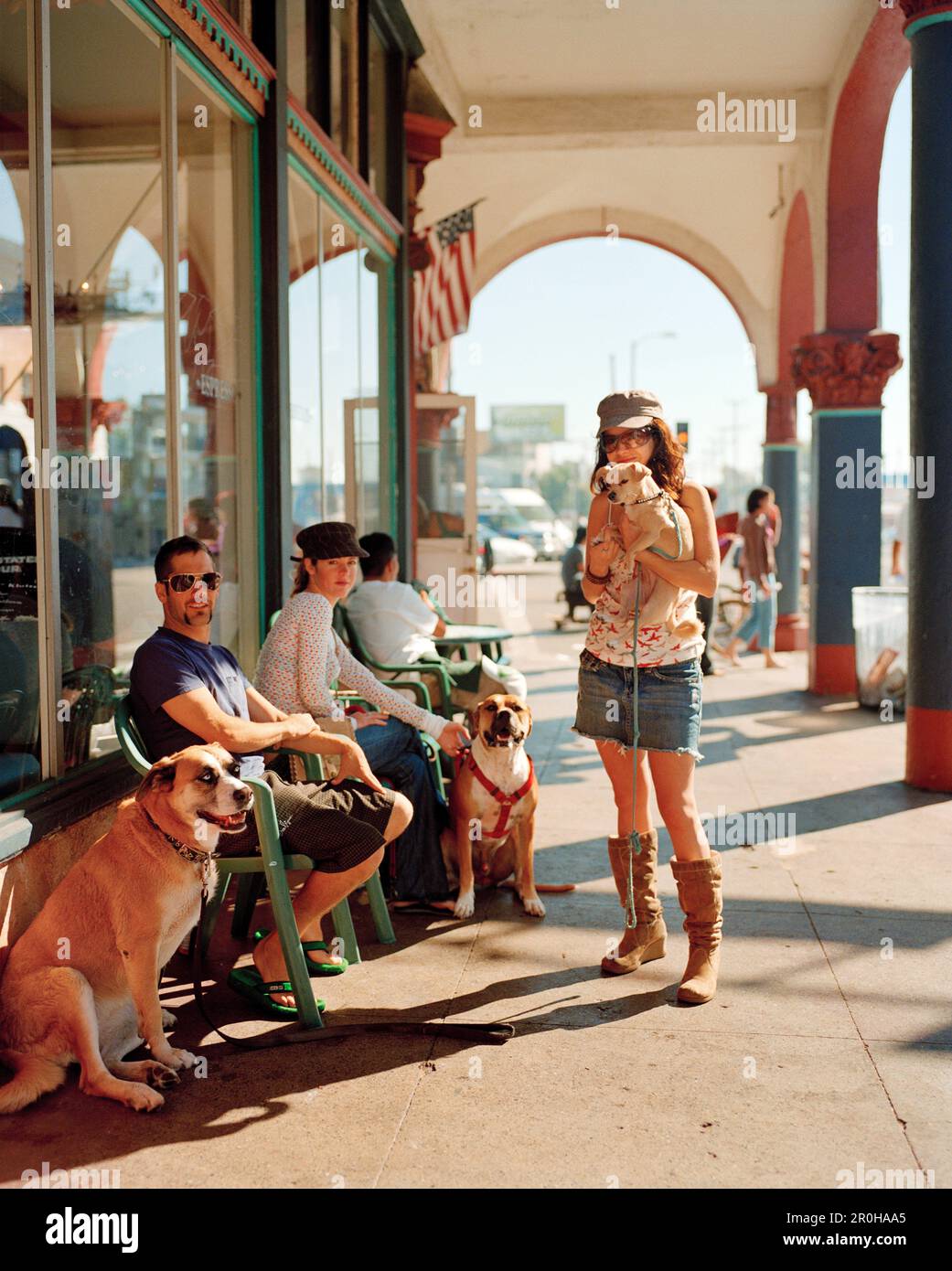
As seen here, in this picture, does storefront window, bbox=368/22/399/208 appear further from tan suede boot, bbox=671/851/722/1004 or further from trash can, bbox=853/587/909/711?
tan suede boot, bbox=671/851/722/1004

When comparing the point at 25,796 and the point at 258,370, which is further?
the point at 258,370

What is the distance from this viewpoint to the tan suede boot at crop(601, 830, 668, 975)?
461 centimetres

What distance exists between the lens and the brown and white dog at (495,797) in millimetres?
5109

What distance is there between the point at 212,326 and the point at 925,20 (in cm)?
431

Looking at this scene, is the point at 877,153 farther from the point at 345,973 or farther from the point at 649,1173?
the point at 649,1173

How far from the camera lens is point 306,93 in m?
7.96

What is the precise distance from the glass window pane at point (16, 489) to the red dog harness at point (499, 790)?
1.69 metres

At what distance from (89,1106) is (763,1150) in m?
1.72

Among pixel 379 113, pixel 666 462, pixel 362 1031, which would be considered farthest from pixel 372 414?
pixel 362 1031

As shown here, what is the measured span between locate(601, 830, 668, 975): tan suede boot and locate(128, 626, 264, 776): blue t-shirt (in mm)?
1313

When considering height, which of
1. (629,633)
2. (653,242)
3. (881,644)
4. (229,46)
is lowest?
(881,644)

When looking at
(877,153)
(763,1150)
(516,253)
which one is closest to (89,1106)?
(763,1150)

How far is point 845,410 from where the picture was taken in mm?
11805

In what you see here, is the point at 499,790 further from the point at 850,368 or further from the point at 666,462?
the point at 850,368
